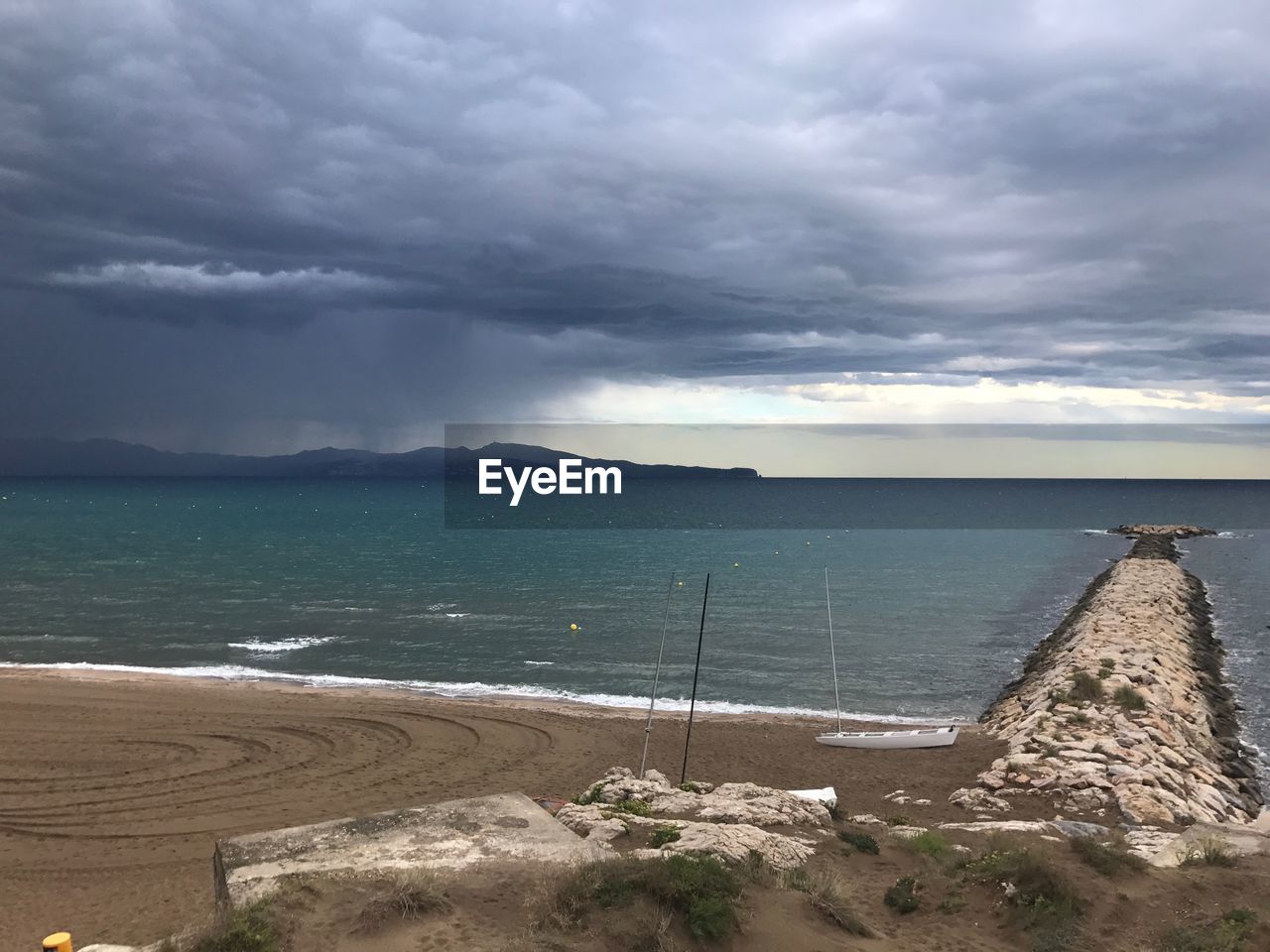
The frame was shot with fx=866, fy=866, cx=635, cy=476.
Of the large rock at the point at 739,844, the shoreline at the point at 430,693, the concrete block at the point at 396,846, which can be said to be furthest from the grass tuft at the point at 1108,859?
the shoreline at the point at 430,693

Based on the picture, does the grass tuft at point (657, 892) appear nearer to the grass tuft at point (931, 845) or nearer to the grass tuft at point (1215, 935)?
the grass tuft at point (931, 845)

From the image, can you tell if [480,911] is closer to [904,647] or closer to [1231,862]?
[1231,862]

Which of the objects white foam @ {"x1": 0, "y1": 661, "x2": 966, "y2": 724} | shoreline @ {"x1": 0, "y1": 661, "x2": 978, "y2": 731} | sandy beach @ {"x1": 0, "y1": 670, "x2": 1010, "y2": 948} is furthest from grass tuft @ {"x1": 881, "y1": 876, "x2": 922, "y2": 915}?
white foam @ {"x1": 0, "y1": 661, "x2": 966, "y2": 724}

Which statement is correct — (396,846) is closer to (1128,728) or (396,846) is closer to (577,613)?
(1128,728)

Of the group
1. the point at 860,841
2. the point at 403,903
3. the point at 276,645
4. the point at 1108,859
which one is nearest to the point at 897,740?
the point at 860,841

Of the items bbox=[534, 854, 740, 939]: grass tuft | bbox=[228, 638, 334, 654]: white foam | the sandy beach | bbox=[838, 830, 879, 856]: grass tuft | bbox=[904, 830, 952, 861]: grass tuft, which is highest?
bbox=[534, 854, 740, 939]: grass tuft

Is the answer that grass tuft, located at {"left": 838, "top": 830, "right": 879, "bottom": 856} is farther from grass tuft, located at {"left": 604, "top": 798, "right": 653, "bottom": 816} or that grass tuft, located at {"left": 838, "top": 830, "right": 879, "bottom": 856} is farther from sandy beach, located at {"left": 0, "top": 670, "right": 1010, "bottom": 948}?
sandy beach, located at {"left": 0, "top": 670, "right": 1010, "bottom": 948}

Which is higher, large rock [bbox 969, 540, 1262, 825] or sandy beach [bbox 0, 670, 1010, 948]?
large rock [bbox 969, 540, 1262, 825]

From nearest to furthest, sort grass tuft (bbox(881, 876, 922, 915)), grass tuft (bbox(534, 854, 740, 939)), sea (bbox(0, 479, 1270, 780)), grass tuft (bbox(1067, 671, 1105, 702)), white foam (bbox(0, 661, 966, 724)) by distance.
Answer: grass tuft (bbox(534, 854, 740, 939)), grass tuft (bbox(881, 876, 922, 915)), grass tuft (bbox(1067, 671, 1105, 702)), white foam (bbox(0, 661, 966, 724)), sea (bbox(0, 479, 1270, 780))
